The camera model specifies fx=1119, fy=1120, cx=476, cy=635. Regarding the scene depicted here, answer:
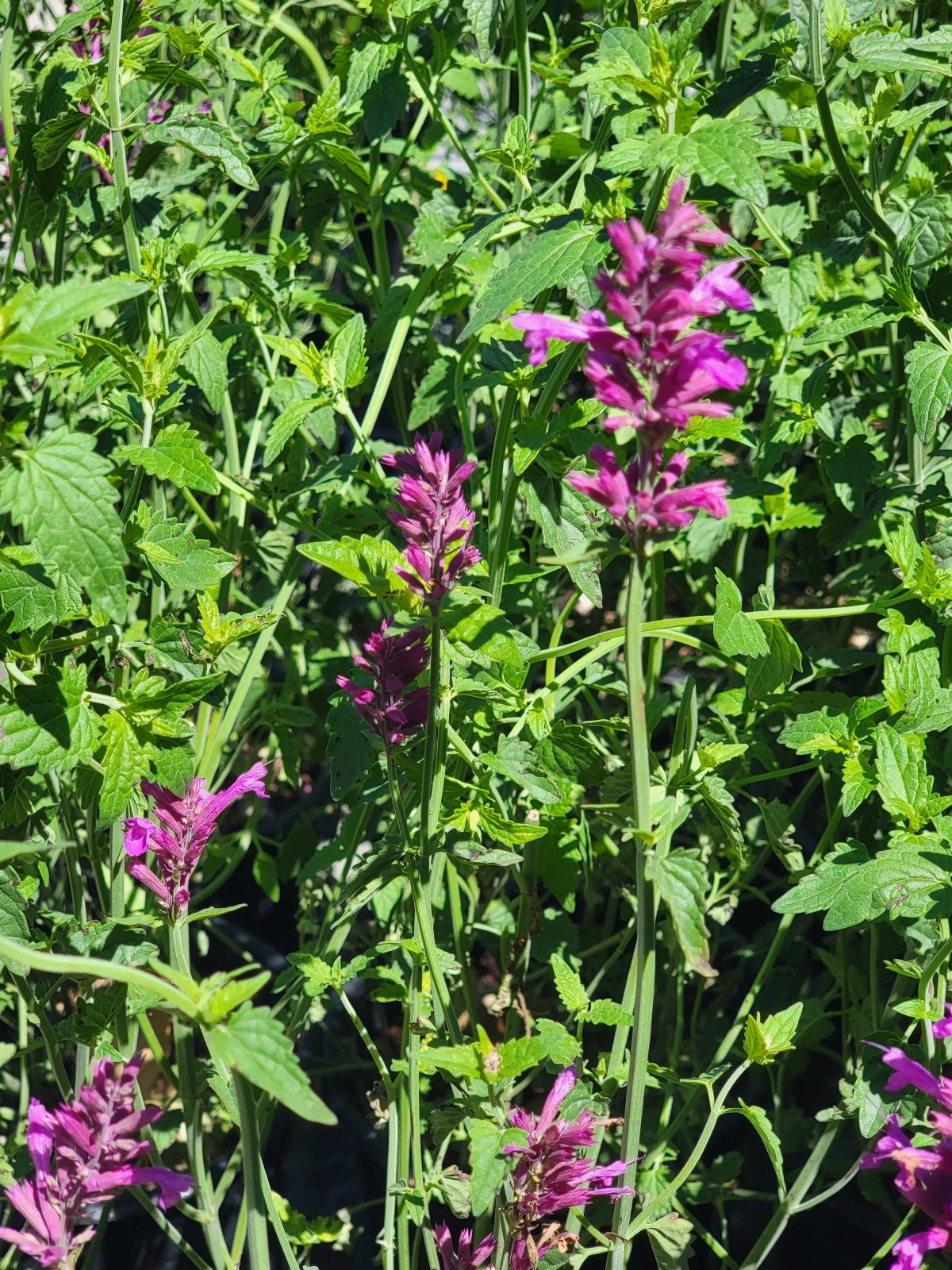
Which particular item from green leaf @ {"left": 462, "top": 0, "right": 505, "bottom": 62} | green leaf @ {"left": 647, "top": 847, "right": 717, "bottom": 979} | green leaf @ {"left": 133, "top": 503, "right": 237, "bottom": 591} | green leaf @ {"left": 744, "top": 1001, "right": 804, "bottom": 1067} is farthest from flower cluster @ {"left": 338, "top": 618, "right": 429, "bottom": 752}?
green leaf @ {"left": 462, "top": 0, "right": 505, "bottom": 62}

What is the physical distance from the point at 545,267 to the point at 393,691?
37cm

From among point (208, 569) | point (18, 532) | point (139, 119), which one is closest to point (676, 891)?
point (208, 569)

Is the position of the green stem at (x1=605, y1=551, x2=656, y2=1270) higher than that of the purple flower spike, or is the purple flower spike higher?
the purple flower spike

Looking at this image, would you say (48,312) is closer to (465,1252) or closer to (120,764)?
(120,764)

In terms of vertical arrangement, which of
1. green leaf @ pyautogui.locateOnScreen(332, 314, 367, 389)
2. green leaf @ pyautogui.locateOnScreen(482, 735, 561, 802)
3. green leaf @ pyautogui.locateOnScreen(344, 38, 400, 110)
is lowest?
green leaf @ pyautogui.locateOnScreen(482, 735, 561, 802)

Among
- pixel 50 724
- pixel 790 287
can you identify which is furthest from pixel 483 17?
pixel 50 724

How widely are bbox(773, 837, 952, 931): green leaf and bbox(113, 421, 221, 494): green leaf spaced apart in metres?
0.61

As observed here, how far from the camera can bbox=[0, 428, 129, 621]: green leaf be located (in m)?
0.78

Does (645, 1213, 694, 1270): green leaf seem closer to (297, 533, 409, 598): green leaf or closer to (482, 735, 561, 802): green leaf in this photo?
(482, 735, 561, 802): green leaf

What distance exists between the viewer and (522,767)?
Answer: 1.02 metres

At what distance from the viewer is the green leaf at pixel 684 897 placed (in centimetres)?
76

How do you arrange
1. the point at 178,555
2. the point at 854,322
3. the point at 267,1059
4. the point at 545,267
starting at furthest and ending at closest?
the point at 854,322, the point at 178,555, the point at 545,267, the point at 267,1059

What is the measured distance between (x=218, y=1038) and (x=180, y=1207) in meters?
0.50

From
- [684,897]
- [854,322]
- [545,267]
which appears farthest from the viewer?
[854,322]
